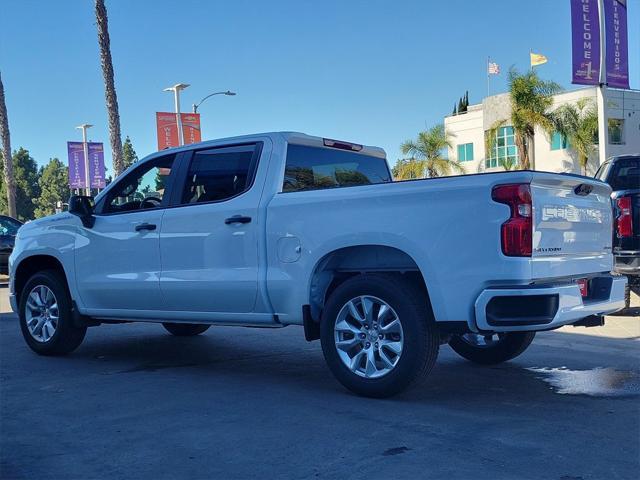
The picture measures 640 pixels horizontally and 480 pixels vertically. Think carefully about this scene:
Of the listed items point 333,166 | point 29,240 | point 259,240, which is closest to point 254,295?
point 259,240

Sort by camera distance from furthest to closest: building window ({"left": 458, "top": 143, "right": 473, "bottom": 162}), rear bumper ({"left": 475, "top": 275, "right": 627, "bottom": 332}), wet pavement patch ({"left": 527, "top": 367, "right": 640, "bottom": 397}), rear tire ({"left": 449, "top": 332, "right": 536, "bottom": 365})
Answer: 1. building window ({"left": 458, "top": 143, "right": 473, "bottom": 162})
2. rear tire ({"left": 449, "top": 332, "right": 536, "bottom": 365})
3. wet pavement patch ({"left": 527, "top": 367, "right": 640, "bottom": 397})
4. rear bumper ({"left": 475, "top": 275, "right": 627, "bottom": 332})

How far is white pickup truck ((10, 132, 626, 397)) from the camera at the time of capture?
15.9 feet

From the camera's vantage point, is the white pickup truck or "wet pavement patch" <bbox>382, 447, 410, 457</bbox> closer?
"wet pavement patch" <bbox>382, 447, 410, 457</bbox>

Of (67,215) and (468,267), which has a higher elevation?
(67,215)

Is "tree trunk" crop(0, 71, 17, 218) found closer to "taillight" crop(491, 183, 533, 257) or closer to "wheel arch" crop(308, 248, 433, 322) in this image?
"wheel arch" crop(308, 248, 433, 322)

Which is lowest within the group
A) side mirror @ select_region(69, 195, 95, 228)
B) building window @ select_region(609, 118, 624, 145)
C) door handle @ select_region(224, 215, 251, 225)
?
door handle @ select_region(224, 215, 251, 225)

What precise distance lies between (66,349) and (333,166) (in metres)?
3.37

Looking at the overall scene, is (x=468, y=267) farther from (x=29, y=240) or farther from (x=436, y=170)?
(x=436, y=170)

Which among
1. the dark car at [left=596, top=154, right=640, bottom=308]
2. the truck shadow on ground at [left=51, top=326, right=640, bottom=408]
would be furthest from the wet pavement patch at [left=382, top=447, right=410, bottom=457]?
the dark car at [left=596, top=154, right=640, bottom=308]

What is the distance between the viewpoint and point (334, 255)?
5.63 m

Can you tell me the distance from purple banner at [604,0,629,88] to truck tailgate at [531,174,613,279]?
45.6 ft

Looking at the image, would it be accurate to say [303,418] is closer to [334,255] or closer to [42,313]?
[334,255]

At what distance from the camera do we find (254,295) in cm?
596

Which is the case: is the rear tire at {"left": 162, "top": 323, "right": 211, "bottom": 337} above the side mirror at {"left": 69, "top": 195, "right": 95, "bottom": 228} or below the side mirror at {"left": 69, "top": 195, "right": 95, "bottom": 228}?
below
